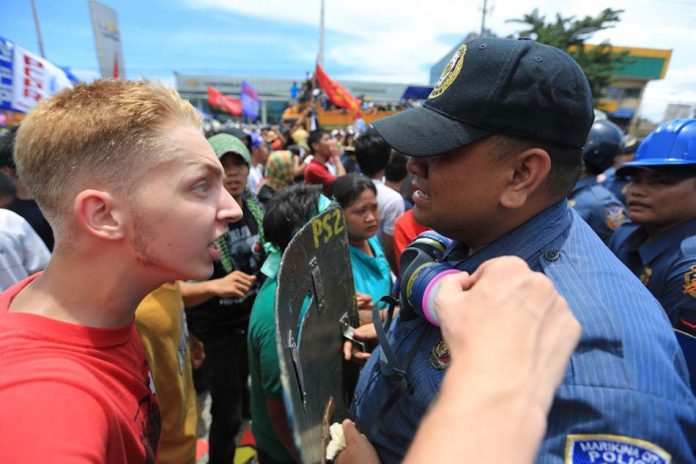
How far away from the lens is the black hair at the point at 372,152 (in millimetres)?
4125

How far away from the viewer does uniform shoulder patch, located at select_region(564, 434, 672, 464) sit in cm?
72

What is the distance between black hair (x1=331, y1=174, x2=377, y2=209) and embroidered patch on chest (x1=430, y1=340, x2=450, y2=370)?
1703 millimetres

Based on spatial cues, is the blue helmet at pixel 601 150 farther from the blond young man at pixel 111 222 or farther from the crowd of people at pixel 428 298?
the blond young man at pixel 111 222

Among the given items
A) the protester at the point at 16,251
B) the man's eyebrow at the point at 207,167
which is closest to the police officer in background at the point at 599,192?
the man's eyebrow at the point at 207,167

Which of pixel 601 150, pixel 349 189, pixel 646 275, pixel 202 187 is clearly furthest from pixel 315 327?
pixel 601 150

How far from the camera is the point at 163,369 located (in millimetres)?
1675

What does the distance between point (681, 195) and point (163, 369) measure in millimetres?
3064

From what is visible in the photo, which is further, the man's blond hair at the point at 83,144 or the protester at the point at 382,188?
the protester at the point at 382,188

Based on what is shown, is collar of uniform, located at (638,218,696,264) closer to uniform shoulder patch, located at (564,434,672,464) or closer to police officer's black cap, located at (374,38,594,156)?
police officer's black cap, located at (374,38,594,156)

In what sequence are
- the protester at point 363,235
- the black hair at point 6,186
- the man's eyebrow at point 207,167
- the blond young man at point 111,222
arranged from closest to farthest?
the blond young man at point 111,222 → the man's eyebrow at point 207,167 → the protester at point 363,235 → the black hair at point 6,186

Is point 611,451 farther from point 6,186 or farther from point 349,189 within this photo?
point 6,186

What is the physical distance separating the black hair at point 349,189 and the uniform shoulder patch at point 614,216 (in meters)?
2.67

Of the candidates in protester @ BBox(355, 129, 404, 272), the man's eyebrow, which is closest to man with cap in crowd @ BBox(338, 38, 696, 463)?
the man's eyebrow

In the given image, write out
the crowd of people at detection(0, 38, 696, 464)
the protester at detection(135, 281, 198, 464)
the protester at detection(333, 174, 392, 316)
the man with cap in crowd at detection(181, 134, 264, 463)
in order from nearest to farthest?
the crowd of people at detection(0, 38, 696, 464)
the protester at detection(135, 281, 198, 464)
the protester at detection(333, 174, 392, 316)
the man with cap in crowd at detection(181, 134, 264, 463)
